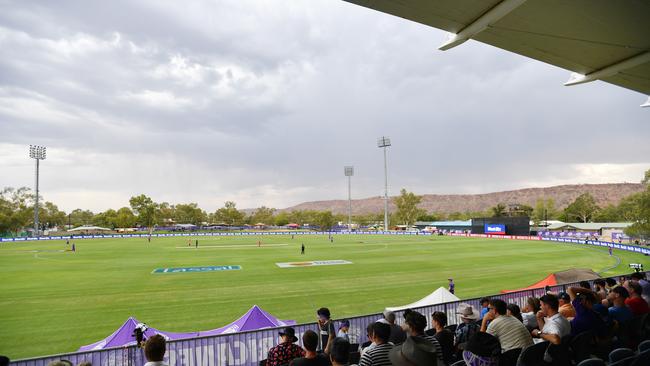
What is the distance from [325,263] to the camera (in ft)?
103

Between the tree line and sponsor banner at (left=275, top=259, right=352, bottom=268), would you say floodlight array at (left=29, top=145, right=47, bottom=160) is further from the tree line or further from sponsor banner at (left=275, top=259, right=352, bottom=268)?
sponsor banner at (left=275, top=259, right=352, bottom=268)

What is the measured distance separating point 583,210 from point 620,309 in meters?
157

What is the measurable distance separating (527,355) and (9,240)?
303 feet

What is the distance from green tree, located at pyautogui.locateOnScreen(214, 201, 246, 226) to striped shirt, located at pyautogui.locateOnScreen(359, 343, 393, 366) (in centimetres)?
19731

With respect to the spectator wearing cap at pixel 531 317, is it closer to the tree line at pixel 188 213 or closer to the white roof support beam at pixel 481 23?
the white roof support beam at pixel 481 23

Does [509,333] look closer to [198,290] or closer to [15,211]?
[198,290]

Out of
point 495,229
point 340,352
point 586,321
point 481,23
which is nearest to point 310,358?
point 340,352

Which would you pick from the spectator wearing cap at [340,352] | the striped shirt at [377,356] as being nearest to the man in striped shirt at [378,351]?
the striped shirt at [377,356]

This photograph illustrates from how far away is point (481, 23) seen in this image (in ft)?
21.4

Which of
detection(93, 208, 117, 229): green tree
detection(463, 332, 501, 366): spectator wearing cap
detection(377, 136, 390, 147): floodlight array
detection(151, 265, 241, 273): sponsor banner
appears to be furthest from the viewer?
detection(93, 208, 117, 229): green tree

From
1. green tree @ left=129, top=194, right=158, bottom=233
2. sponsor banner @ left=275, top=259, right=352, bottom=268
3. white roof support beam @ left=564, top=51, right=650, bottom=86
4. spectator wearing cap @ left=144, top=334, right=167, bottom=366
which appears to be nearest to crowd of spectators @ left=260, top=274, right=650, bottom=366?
spectator wearing cap @ left=144, top=334, right=167, bottom=366

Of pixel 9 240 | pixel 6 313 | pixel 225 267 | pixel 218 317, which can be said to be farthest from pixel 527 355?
pixel 9 240

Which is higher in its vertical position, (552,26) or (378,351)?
(552,26)

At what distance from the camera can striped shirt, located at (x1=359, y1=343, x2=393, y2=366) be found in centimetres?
369
